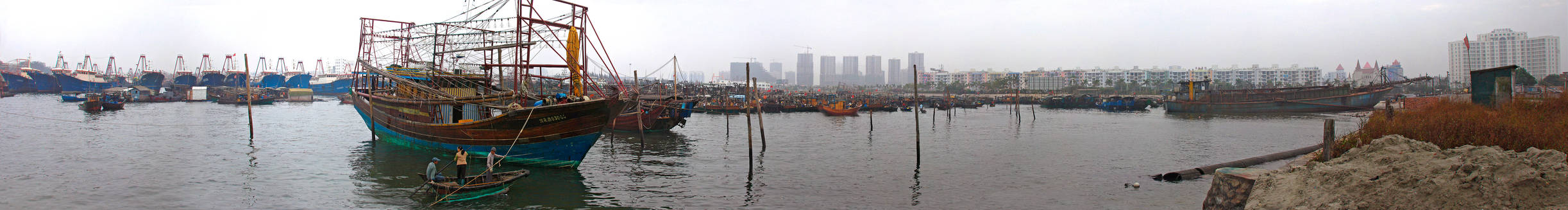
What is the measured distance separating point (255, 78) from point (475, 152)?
368 ft

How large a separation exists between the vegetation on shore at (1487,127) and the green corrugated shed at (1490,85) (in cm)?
86

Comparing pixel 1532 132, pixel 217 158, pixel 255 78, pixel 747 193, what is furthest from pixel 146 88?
pixel 1532 132

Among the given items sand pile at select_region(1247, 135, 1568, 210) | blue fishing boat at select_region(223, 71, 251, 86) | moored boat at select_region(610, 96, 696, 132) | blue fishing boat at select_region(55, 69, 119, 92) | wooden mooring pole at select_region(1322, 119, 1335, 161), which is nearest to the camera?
sand pile at select_region(1247, 135, 1568, 210)

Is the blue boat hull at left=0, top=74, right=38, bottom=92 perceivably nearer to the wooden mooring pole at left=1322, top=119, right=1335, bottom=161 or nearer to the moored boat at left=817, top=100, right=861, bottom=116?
the moored boat at left=817, top=100, right=861, bottom=116

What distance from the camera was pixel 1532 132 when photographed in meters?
12.3

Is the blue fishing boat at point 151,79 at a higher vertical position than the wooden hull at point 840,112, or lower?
higher

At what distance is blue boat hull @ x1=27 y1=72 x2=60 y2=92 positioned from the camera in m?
88.6

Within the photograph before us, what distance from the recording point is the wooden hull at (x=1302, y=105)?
51250 mm

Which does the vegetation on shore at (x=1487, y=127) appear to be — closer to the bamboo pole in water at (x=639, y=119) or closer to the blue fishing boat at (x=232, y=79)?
the bamboo pole in water at (x=639, y=119)

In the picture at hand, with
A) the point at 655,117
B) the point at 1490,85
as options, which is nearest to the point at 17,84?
the point at 655,117

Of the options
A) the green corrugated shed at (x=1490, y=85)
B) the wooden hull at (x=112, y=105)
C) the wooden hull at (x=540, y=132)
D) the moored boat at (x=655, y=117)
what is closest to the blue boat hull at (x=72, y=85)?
the wooden hull at (x=112, y=105)

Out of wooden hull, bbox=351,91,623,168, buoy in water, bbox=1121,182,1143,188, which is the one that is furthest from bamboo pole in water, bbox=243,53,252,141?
buoy in water, bbox=1121,182,1143,188

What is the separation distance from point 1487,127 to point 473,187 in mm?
16734

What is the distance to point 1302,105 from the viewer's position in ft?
172
